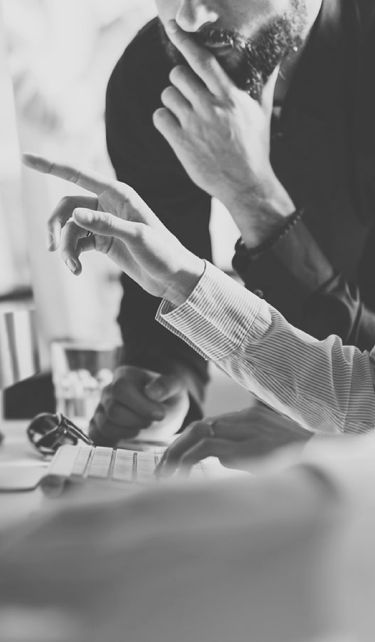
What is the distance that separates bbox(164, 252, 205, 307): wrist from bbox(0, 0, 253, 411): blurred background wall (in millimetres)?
183

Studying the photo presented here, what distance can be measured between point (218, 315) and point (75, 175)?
0.23m

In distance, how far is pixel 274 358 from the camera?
0.77 m

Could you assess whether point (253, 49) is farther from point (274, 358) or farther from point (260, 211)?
point (274, 358)

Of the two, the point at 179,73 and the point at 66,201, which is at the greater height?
the point at 179,73

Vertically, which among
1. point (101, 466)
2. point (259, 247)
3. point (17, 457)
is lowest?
point (17, 457)

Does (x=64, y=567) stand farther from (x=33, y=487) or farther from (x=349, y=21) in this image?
(x=349, y=21)

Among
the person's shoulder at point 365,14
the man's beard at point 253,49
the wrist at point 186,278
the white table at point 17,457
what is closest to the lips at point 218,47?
the man's beard at point 253,49

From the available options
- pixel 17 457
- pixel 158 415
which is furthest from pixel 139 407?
pixel 17 457

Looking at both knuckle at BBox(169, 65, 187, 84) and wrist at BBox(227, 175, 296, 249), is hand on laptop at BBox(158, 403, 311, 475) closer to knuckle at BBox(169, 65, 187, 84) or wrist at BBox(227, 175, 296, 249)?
wrist at BBox(227, 175, 296, 249)

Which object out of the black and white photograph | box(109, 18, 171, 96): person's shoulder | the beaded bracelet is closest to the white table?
the black and white photograph

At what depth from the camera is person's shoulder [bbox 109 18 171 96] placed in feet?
3.12

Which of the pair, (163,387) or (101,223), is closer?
(101,223)

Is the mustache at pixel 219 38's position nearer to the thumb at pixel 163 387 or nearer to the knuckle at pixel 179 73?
the knuckle at pixel 179 73

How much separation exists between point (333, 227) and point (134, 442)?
390 millimetres
